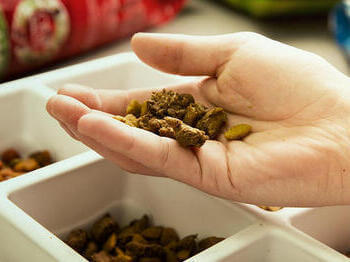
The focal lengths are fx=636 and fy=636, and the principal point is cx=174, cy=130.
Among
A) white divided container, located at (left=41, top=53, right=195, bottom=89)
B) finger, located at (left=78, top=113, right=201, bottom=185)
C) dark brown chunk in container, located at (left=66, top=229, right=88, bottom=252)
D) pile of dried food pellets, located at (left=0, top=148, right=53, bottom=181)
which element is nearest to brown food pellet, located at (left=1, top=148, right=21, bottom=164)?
pile of dried food pellets, located at (left=0, top=148, right=53, bottom=181)

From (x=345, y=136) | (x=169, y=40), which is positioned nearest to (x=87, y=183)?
(x=169, y=40)

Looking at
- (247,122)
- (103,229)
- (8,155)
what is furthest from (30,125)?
(247,122)

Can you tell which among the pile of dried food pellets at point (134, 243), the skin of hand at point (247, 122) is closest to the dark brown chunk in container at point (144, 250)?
the pile of dried food pellets at point (134, 243)

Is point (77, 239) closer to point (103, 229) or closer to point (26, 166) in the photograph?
point (103, 229)

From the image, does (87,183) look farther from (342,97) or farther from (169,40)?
(342,97)

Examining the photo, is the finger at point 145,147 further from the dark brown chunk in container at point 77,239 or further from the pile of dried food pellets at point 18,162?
the pile of dried food pellets at point 18,162

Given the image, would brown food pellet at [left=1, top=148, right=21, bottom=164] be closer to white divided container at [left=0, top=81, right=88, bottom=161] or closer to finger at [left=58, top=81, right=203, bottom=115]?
white divided container at [left=0, top=81, right=88, bottom=161]
